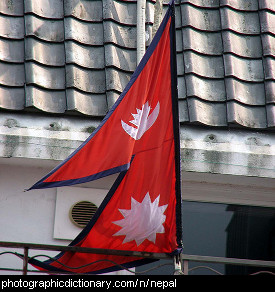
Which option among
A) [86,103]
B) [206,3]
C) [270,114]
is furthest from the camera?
[206,3]

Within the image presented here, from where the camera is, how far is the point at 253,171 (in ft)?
26.9

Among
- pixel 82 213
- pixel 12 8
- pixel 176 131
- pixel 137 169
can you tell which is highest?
pixel 12 8

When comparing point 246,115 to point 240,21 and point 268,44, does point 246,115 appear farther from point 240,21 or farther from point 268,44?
point 240,21

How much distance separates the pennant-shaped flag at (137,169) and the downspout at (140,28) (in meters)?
1.44

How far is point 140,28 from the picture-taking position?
881 cm

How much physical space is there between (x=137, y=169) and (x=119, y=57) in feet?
6.95

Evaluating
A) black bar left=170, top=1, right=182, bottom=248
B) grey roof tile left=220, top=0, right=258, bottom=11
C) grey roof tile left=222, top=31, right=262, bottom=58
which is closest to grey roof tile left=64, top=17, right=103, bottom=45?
grey roof tile left=222, top=31, right=262, bottom=58

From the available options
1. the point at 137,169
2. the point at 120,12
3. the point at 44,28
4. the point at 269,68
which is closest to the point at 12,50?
the point at 44,28

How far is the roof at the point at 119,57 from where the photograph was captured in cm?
838

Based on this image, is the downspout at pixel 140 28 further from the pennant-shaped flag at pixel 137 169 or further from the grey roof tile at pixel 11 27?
the pennant-shaped flag at pixel 137 169

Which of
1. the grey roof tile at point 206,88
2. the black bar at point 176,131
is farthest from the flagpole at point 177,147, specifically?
the grey roof tile at point 206,88

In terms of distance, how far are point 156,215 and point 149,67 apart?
1378 mm
